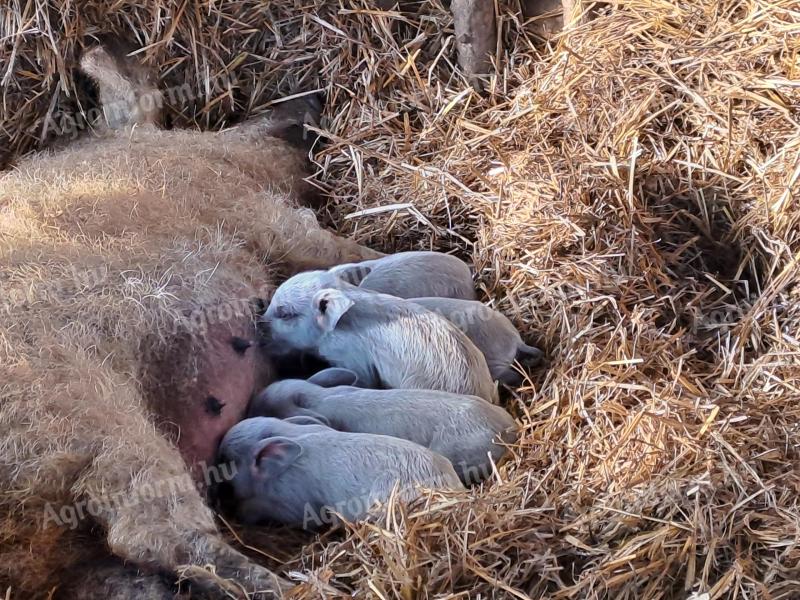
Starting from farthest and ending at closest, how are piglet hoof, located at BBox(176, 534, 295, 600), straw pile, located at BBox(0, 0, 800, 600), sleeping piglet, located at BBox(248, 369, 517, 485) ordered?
sleeping piglet, located at BBox(248, 369, 517, 485), straw pile, located at BBox(0, 0, 800, 600), piglet hoof, located at BBox(176, 534, 295, 600)

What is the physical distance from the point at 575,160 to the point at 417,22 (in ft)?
4.38

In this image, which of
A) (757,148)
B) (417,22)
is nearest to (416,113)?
(417,22)

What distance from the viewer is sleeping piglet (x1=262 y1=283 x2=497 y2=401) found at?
286cm

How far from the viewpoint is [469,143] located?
12.9 ft

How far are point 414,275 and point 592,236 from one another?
25.7 inches

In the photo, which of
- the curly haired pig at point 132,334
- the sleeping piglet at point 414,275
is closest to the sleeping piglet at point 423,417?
the curly haired pig at point 132,334

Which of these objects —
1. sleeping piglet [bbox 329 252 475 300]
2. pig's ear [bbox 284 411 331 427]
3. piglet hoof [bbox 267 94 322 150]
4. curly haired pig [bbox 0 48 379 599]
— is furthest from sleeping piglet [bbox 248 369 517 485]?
piglet hoof [bbox 267 94 322 150]

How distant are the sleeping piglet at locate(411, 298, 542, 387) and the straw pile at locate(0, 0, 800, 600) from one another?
87 mm

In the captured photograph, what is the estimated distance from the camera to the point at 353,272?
338 cm

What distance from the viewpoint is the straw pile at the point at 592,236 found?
2.17 metres

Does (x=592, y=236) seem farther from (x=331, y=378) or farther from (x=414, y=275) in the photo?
(x=331, y=378)

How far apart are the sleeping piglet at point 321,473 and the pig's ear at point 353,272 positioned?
883 millimetres

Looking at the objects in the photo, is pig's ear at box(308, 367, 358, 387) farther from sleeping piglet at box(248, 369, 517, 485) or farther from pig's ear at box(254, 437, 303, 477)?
pig's ear at box(254, 437, 303, 477)

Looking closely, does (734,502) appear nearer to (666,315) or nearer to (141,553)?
(666,315)
